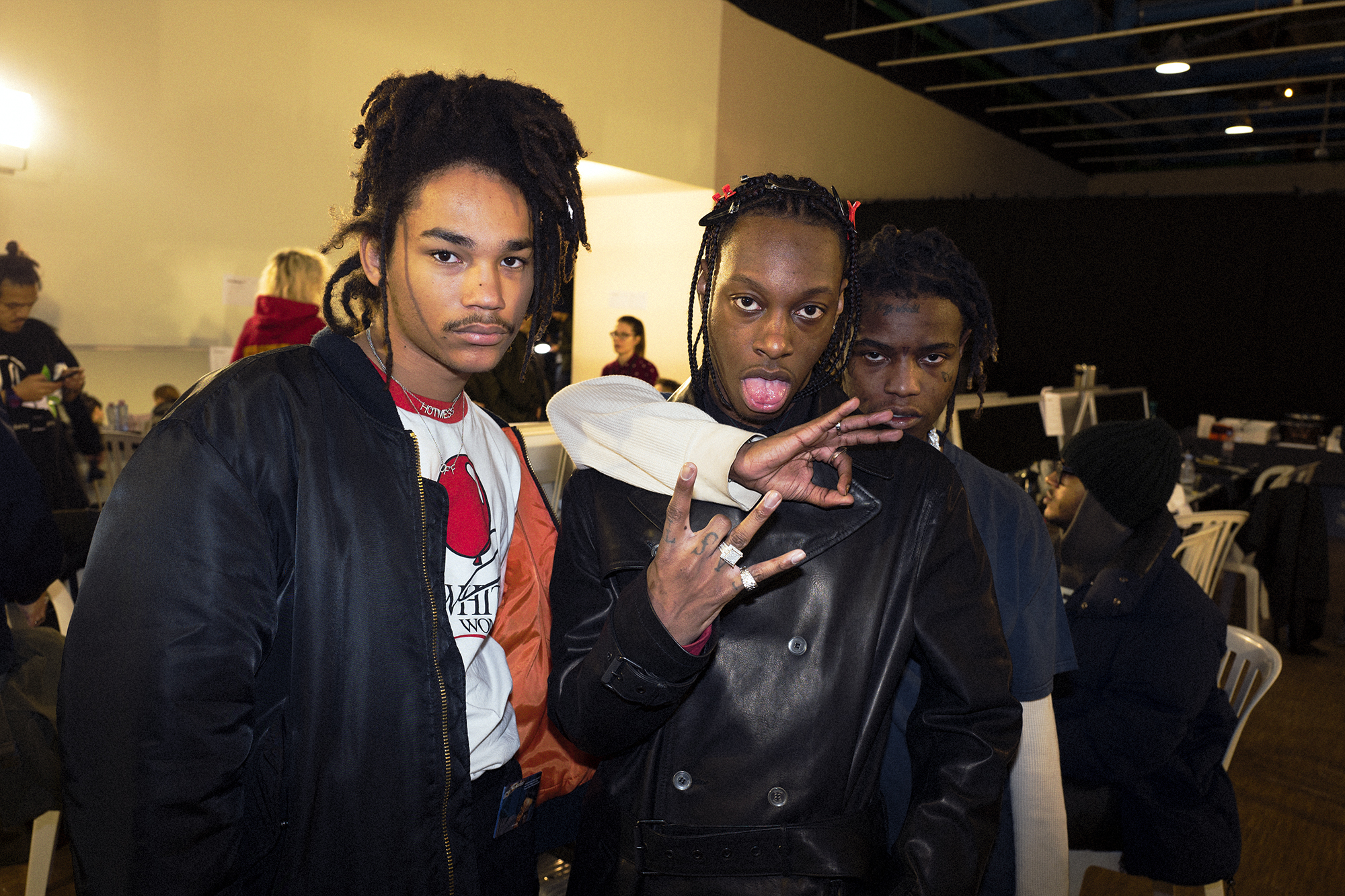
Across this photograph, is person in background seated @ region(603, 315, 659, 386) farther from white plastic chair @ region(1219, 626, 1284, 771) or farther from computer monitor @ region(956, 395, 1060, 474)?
white plastic chair @ region(1219, 626, 1284, 771)

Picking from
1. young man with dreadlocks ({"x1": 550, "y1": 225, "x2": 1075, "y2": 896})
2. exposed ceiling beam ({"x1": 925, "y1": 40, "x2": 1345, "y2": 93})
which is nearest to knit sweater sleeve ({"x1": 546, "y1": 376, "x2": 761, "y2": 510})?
young man with dreadlocks ({"x1": 550, "y1": 225, "x2": 1075, "y2": 896})

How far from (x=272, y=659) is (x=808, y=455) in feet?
2.15

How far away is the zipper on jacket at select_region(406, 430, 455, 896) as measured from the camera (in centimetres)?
98

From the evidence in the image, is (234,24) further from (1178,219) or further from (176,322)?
(1178,219)

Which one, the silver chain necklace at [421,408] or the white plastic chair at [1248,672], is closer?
the silver chain necklace at [421,408]

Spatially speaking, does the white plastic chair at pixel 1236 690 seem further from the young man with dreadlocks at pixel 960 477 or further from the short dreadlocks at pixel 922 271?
the short dreadlocks at pixel 922 271

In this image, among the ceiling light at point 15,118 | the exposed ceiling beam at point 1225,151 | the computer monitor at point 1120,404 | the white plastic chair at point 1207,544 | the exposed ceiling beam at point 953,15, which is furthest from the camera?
the exposed ceiling beam at point 1225,151

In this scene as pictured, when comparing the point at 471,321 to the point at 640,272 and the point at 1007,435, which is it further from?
the point at 640,272

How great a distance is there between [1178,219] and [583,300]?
5973 millimetres

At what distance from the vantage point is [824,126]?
7.93 meters

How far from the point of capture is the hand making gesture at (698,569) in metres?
0.88

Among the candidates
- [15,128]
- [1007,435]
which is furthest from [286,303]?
[1007,435]

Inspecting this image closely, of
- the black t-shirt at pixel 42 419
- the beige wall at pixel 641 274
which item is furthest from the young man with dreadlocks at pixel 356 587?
the beige wall at pixel 641 274

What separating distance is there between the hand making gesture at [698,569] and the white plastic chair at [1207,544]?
3.04 m
